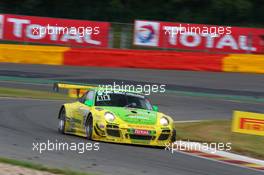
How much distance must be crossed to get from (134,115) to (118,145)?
667mm

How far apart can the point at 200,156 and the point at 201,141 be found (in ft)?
5.84

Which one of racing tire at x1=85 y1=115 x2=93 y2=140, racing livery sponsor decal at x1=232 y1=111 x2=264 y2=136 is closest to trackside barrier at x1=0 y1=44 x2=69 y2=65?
racing tire at x1=85 y1=115 x2=93 y2=140

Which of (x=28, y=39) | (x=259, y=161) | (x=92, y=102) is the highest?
(x=28, y=39)

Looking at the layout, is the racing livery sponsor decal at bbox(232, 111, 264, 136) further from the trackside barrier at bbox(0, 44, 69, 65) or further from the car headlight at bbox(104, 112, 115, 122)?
the trackside barrier at bbox(0, 44, 69, 65)

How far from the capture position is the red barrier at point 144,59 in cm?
2777

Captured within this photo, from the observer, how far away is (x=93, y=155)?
10656 mm

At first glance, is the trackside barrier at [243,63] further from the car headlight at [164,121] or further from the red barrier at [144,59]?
the car headlight at [164,121]

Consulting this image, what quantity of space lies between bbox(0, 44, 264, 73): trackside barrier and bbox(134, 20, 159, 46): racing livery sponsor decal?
4.62ft

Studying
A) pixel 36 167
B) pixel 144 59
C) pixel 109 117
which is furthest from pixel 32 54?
pixel 36 167

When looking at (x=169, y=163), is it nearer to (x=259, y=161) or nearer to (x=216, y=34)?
(x=259, y=161)

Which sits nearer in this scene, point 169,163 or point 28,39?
point 169,163

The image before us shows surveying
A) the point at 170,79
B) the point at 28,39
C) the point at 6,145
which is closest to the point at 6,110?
the point at 6,145

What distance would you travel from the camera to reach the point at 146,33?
30016 millimetres

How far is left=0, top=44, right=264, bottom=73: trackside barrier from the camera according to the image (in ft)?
91.1
